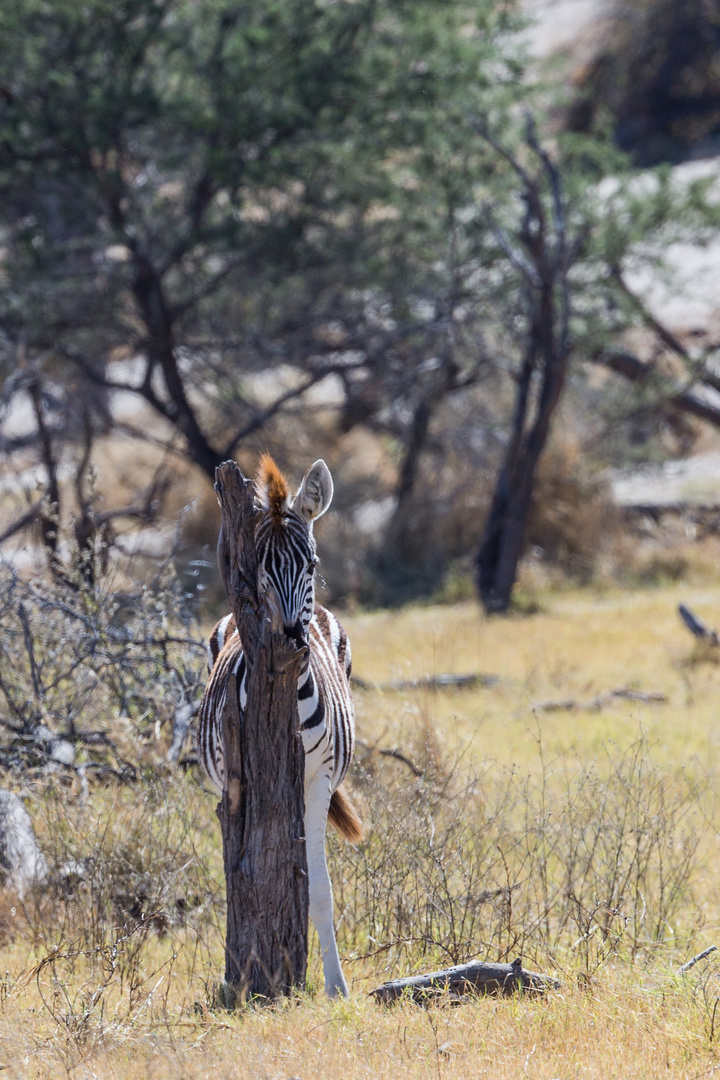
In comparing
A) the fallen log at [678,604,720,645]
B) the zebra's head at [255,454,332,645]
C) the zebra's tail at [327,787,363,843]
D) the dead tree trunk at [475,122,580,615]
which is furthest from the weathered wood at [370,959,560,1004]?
the dead tree trunk at [475,122,580,615]

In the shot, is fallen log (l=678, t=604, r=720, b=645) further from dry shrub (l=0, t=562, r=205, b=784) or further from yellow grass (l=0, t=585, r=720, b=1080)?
dry shrub (l=0, t=562, r=205, b=784)

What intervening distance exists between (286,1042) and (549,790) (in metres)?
2.79

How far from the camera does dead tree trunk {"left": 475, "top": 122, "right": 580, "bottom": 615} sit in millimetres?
13188

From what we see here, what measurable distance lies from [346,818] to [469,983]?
95 centimetres

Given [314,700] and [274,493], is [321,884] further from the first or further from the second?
[274,493]

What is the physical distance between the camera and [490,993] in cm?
419

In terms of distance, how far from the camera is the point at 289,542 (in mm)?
3994

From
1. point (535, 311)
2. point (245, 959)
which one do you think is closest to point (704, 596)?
point (535, 311)

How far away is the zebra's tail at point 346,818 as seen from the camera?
488 cm

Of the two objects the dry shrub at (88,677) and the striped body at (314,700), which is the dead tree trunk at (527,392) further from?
the striped body at (314,700)

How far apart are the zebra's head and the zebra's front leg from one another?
0.81 metres

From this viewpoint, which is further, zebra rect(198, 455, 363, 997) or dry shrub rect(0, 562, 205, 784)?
dry shrub rect(0, 562, 205, 784)

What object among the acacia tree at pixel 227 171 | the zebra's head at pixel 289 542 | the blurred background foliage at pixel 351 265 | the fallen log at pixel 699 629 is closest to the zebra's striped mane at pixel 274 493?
the zebra's head at pixel 289 542

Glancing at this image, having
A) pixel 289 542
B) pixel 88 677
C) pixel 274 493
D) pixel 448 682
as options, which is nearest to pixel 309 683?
pixel 289 542
